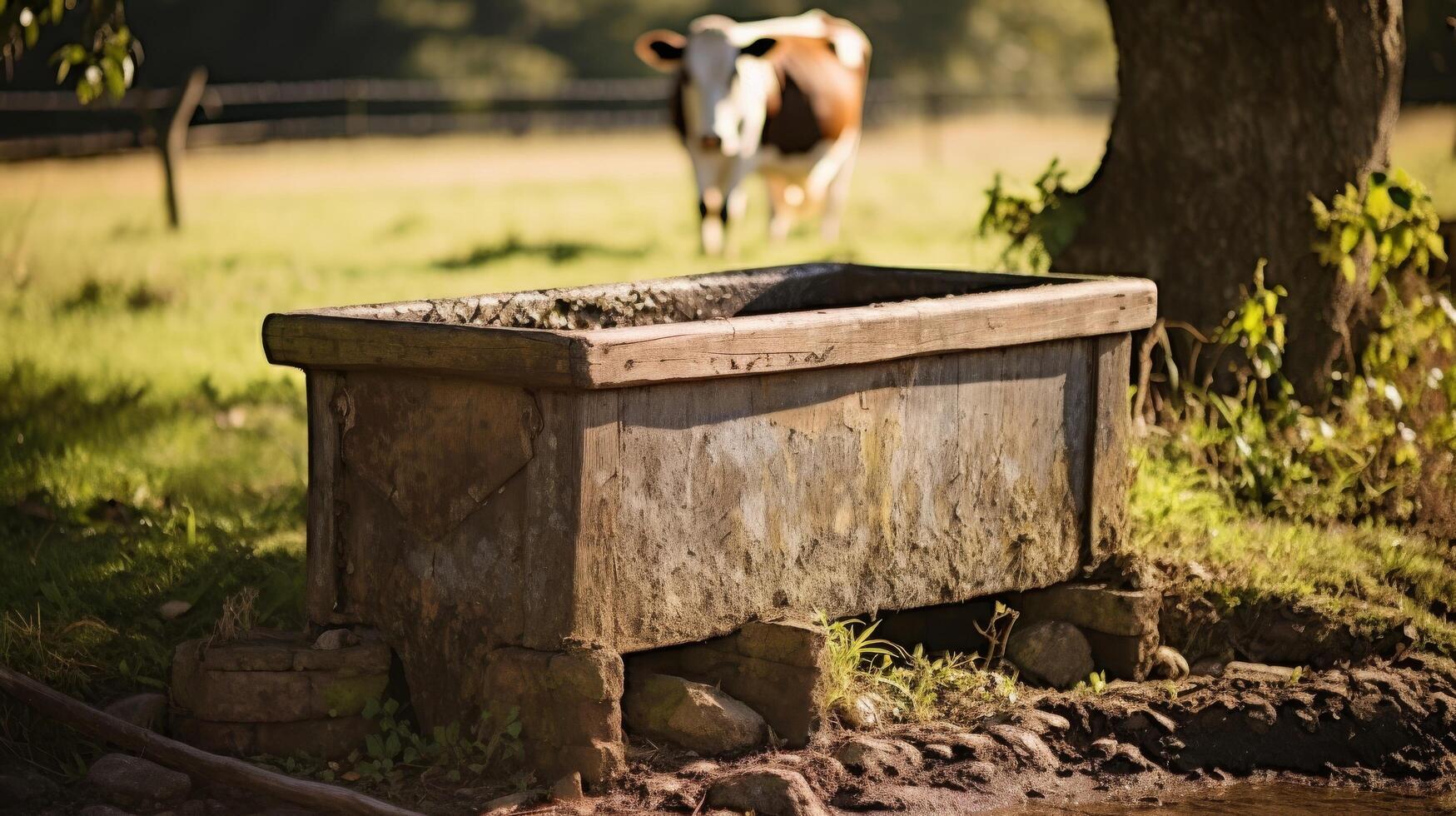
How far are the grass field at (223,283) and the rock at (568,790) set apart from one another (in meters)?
1.11

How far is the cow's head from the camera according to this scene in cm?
1248

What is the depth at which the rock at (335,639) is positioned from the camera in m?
4.04

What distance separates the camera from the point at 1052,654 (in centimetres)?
462

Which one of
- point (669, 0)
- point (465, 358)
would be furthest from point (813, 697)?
point (669, 0)

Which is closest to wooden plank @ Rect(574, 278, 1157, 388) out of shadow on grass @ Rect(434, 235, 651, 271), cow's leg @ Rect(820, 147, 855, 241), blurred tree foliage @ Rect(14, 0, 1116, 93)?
shadow on grass @ Rect(434, 235, 651, 271)

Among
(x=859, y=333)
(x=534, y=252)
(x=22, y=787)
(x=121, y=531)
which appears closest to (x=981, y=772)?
(x=859, y=333)

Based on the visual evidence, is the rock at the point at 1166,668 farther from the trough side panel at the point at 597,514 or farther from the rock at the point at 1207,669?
the trough side panel at the point at 597,514

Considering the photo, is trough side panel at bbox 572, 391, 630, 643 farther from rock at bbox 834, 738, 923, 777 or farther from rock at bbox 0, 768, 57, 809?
rock at bbox 0, 768, 57, 809

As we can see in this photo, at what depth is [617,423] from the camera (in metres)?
3.77

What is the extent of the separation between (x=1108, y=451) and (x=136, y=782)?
263cm

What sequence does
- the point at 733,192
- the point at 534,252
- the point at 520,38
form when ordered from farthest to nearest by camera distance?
1. the point at 520,38
2. the point at 733,192
3. the point at 534,252

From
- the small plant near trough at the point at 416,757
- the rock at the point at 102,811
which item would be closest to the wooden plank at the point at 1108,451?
the small plant near trough at the point at 416,757

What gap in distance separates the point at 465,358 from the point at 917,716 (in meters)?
1.43

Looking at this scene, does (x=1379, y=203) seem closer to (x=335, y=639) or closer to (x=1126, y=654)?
(x=1126, y=654)
